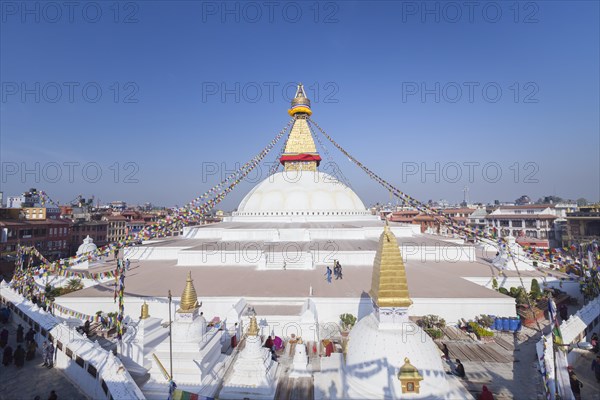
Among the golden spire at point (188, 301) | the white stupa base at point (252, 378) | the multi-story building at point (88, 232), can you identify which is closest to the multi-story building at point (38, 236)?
the multi-story building at point (88, 232)

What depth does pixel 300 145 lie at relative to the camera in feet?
75.2

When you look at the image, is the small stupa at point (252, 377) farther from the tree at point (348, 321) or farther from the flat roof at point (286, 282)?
the flat roof at point (286, 282)

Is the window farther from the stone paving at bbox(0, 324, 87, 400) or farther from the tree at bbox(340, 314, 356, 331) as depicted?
the tree at bbox(340, 314, 356, 331)

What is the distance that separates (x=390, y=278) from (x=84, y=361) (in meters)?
6.21

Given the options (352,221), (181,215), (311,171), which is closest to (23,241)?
(181,215)

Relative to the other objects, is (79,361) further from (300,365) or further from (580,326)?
(580,326)

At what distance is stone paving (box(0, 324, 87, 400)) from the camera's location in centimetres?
613

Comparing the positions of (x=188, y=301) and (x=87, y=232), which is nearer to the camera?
(x=188, y=301)

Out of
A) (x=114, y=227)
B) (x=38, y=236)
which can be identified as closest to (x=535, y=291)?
(x=38, y=236)

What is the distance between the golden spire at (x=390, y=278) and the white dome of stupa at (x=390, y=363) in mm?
385

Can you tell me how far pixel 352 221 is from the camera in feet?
63.2

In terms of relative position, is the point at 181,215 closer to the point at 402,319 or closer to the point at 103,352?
the point at 103,352

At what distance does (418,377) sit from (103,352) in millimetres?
5877

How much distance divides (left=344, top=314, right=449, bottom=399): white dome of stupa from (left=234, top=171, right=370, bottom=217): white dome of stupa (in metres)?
14.5
